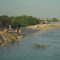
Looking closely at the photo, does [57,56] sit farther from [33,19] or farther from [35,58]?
[33,19]

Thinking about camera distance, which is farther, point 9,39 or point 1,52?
point 9,39

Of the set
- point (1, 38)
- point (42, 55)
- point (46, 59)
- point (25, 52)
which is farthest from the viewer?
point (1, 38)

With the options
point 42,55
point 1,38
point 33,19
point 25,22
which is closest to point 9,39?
point 1,38

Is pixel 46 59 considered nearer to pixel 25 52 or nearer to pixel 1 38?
pixel 25 52

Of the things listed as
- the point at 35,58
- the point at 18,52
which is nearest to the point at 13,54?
the point at 18,52

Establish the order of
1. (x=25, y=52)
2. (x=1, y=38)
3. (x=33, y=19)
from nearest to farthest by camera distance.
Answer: (x=25, y=52) → (x=1, y=38) → (x=33, y=19)

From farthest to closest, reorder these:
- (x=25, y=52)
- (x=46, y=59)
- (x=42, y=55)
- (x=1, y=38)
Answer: (x=1, y=38) → (x=25, y=52) → (x=42, y=55) → (x=46, y=59)

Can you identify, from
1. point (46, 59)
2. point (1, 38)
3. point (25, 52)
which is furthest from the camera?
point (1, 38)

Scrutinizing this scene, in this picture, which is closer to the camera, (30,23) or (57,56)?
(57,56)

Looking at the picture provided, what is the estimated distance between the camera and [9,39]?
32.4ft

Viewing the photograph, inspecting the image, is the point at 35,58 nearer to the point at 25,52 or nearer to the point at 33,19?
the point at 25,52

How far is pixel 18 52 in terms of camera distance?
727 cm

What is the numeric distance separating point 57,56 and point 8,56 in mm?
1314

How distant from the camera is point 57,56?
21.8ft
